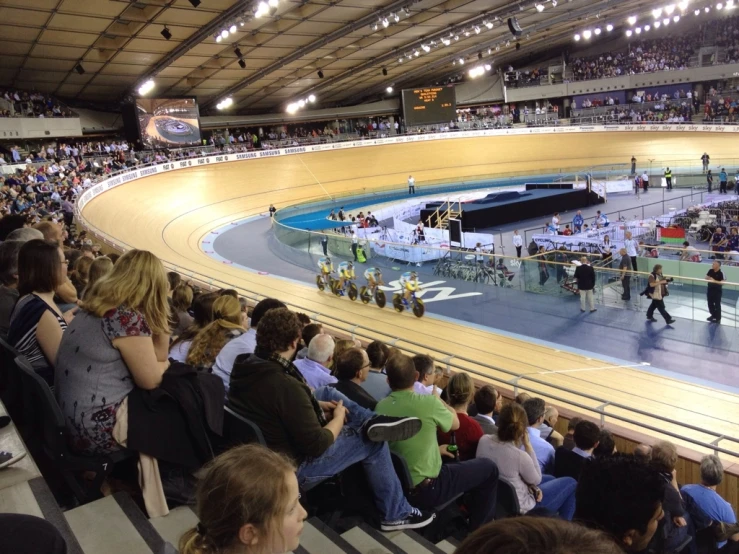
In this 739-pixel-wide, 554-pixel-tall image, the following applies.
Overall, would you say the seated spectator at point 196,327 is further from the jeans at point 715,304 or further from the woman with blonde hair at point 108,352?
the jeans at point 715,304

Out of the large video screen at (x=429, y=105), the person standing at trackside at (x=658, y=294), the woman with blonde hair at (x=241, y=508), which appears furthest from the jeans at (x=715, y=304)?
the large video screen at (x=429, y=105)

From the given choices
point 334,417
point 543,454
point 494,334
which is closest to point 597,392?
point 494,334

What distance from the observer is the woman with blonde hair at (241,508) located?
148cm

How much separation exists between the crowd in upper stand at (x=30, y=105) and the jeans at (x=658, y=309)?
25.6 metres

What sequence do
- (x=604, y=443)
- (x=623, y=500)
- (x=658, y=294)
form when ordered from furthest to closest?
A: (x=658, y=294) < (x=604, y=443) < (x=623, y=500)

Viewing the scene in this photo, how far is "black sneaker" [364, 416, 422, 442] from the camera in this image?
9.18ft

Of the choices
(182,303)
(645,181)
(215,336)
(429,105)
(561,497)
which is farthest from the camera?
(429,105)

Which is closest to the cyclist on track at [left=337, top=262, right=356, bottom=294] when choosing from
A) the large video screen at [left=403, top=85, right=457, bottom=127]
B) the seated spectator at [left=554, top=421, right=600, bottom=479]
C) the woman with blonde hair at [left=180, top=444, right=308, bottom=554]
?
the seated spectator at [left=554, top=421, right=600, bottom=479]

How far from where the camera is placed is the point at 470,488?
10.4 feet

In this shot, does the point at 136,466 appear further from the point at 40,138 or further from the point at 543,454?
the point at 40,138

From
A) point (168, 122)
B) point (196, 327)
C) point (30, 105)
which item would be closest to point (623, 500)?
point (196, 327)

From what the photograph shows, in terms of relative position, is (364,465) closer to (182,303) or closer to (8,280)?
(8,280)

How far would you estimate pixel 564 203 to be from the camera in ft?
86.2

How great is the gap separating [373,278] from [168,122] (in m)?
23.0
